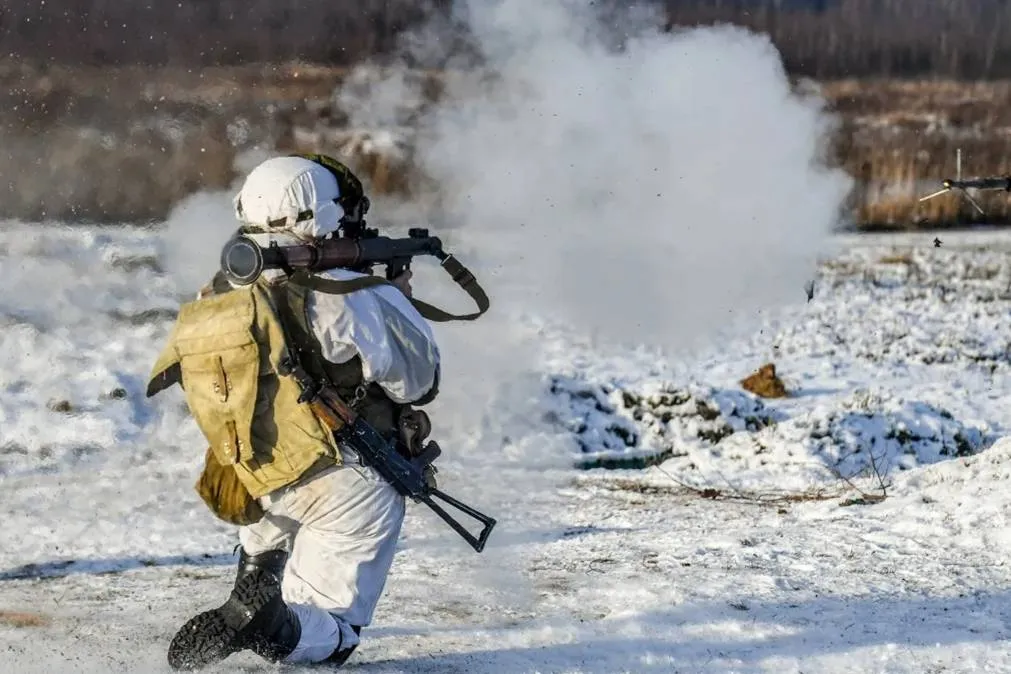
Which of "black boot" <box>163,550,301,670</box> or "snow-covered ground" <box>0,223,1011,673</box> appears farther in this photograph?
"snow-covered ground" <box>0,223,1011,673</box>

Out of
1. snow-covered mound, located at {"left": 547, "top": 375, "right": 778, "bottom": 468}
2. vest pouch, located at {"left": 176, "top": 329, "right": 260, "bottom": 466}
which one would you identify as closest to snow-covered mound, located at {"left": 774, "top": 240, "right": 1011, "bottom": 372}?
snow-covered mound, located at {"left": 547, "top": 375, "right": 778, "bottom": 468}

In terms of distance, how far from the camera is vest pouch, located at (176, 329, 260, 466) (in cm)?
486

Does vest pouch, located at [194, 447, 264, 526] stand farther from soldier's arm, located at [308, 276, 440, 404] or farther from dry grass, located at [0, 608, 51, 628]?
dry grass, located at [0, 608, 51, 628]

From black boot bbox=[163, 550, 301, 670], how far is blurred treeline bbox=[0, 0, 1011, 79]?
9974 millimetres

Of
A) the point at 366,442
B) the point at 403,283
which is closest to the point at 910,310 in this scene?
the point at 403,283

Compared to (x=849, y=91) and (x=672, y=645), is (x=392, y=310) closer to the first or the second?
(x=672, y=645)

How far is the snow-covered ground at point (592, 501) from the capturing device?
5.77 meters

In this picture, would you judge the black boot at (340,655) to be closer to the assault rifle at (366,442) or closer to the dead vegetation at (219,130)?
the assault rifle at (366,442)

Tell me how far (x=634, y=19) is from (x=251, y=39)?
484 cm

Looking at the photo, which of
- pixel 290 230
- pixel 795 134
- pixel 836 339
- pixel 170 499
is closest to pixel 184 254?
pixel 170 499

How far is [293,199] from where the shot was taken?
16.3 ft

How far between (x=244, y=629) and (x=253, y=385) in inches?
33.7

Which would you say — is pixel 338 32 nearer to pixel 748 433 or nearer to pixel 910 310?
pixel 748 433

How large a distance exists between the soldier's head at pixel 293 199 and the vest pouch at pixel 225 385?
0.46 metres
